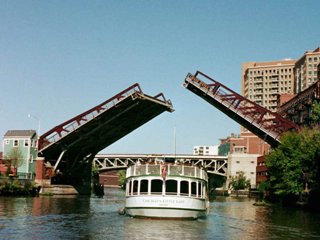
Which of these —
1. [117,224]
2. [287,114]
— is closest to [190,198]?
[117,224]

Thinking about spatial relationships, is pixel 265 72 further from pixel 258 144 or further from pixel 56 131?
pixel 56 131

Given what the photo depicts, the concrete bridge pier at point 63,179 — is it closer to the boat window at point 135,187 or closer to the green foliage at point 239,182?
the boat window at point 135,187

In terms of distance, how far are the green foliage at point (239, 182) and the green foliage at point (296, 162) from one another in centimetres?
5141

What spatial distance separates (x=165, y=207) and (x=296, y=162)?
2391 centimetres

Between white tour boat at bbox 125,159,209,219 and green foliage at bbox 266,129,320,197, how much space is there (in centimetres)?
1910

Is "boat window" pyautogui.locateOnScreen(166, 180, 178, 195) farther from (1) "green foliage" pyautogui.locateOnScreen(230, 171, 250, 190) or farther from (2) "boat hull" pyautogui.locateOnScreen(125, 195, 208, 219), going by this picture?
(1) "green foliage" pyautogui.locateOnScreen(230, 171, 250, 190)

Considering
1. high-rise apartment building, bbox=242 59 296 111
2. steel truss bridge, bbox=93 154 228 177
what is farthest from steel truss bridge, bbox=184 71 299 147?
high-rise apartment building, bbox=242 59 296 111

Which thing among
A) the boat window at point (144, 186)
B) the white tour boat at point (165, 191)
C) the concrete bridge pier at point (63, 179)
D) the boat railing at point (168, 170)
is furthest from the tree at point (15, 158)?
the boat window at point (144, 186)

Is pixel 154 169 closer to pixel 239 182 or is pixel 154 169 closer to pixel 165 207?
pixel 165 207

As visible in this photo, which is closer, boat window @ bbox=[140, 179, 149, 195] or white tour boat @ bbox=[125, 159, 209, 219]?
white tour boat @ bbox=[125, 159, 209, 219]

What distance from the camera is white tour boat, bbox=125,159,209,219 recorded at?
28828 mm

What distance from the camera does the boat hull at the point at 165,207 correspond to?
2870 centimetres

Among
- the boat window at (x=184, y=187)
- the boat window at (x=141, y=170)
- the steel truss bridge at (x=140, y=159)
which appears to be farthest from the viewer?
the steel truss bridge at (x=140, y=159)

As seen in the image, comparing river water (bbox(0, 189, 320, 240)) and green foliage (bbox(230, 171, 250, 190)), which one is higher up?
green foliage (bbox(230, 171, 250, 190))
